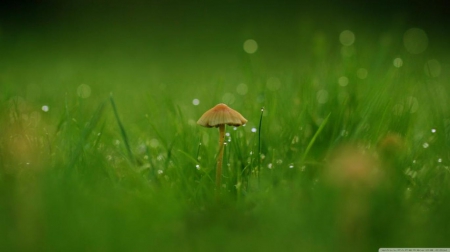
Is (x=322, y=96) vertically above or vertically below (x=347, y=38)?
below

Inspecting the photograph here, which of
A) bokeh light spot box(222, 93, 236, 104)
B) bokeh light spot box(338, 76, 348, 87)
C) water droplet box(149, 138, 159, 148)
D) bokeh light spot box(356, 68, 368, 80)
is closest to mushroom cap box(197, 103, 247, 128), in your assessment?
water droplet box(149, 138, 159, 148)

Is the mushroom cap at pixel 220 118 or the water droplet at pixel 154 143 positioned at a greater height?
the mushroom cap at pixel 220 118

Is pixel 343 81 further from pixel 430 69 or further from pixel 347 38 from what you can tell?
pixel 347 38

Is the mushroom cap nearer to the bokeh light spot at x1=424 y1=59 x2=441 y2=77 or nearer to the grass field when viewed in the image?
the grass field

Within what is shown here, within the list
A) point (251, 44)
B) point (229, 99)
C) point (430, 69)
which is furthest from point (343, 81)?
point (251, 44)

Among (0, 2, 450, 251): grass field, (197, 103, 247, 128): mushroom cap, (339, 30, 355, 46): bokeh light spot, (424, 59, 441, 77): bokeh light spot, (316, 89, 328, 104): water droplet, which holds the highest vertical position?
(339, 30, 355, 46): bokeh light spot

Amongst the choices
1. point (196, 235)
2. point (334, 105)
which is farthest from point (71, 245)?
point (334, 105)

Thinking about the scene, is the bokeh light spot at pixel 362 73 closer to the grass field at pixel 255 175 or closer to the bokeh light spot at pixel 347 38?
the grass field at pixel 255 175

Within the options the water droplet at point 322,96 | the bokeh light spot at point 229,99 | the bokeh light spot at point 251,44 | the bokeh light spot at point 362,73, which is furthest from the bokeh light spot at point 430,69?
the bokeh light spot at point 251,44

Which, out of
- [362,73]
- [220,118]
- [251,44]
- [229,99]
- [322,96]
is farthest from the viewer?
[251,44]

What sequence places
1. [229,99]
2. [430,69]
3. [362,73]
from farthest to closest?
[229,99] → [362,73] → [430,69]

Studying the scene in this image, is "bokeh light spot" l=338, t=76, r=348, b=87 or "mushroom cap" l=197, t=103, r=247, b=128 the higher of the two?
"bokeh light spot" l=338, t=76, r=348, b=87

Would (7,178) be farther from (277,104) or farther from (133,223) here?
(277,104)
